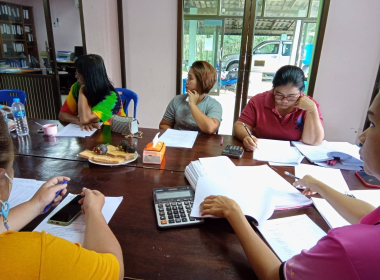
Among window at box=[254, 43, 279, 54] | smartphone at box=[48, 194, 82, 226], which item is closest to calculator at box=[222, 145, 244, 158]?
smartphone at box=[48, 194, 82, 226]

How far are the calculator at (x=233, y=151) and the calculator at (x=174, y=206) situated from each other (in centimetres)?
45

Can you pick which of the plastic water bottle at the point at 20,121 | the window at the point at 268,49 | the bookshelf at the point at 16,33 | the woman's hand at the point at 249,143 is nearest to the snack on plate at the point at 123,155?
the woman's hand at the point at 249,143

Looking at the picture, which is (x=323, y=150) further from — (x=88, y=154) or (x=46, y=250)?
(x=46, y=250)

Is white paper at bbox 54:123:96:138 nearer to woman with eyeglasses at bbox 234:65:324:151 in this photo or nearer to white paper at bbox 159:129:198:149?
white paper at bbox 159:129:198:149

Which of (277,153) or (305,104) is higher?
(305,104)

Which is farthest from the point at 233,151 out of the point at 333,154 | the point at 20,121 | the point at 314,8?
the point at 314,8

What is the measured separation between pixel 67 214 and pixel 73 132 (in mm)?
958

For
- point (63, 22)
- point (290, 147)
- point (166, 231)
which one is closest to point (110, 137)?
point (166, 231)

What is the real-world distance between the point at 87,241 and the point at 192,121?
53.1 inches

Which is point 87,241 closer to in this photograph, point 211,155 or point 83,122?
point 211,155

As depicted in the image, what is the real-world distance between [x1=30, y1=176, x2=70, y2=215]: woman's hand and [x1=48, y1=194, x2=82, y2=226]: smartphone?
0.14 ft

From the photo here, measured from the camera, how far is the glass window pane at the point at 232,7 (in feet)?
9.34

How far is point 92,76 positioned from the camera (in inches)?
72.4

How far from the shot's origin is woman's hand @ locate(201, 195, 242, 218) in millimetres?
777
